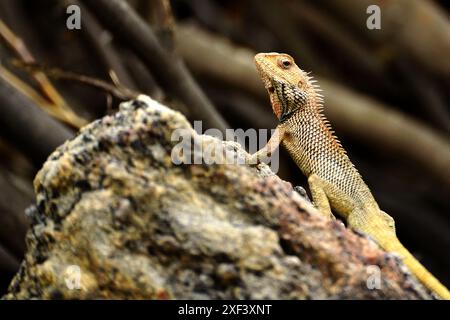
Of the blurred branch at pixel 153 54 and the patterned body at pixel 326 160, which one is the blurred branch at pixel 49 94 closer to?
the blurred branch at pixel 153 54

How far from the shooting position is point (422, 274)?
355 cm

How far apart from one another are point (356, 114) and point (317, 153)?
15.5ft

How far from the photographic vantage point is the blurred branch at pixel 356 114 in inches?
358

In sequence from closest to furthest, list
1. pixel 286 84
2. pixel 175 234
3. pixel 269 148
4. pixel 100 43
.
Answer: pixel 175 234 < pixel 269 148 < pixel 286 84 < pixel 100 43

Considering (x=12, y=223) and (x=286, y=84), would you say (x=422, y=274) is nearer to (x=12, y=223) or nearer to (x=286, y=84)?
(x=286, y=84)

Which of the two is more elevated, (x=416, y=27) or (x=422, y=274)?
(x=416, y=27)

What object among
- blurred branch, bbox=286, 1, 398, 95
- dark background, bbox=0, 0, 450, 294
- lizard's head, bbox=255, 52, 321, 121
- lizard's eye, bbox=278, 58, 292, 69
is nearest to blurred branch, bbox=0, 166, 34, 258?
dark background, bbox=0, 0, 450, 294

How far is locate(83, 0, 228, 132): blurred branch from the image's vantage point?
6.02 metres

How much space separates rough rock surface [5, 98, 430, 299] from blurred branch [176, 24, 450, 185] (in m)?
6.29

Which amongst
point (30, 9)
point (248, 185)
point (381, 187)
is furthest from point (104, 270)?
point (30, 9)

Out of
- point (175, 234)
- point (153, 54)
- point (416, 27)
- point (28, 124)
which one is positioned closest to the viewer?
point (175, 234)

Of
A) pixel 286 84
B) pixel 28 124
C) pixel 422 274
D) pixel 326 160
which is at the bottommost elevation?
pixel 422 274

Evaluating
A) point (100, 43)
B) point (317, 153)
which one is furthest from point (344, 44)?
point (317, 153)

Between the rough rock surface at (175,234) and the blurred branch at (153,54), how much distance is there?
3189 mm
